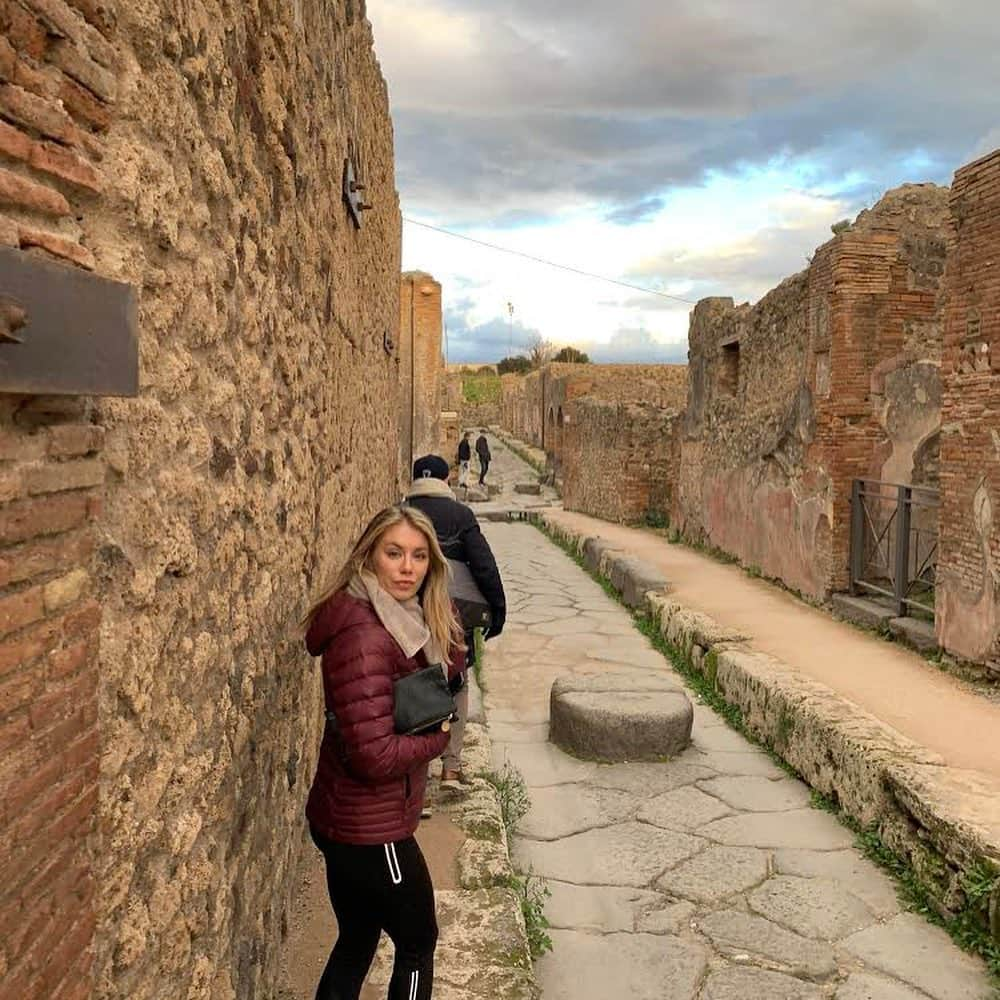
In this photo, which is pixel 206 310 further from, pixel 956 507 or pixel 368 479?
pixel 956 507

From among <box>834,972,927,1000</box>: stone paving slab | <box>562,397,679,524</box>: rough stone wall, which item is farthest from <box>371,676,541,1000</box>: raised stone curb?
<box>562,397,679,524</box>: rough stone wall

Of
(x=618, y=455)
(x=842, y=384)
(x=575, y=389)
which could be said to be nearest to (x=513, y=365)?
(x=575, y=389)

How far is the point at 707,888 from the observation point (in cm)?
374

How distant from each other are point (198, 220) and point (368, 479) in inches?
153

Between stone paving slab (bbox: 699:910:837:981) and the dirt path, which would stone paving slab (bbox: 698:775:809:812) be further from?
stone paving slab (bbox: 699:910:837:981)

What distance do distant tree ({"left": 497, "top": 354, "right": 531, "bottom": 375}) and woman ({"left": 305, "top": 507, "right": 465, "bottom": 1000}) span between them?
179 feet

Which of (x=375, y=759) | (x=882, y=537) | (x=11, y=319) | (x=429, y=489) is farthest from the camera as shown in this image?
(x=882, y=537)

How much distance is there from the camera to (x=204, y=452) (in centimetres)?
175

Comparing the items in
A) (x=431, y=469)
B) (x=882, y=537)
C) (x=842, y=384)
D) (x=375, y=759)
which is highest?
(x=842, y=384)

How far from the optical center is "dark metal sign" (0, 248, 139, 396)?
3.09 ft

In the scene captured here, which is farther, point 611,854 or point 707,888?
point 611,854

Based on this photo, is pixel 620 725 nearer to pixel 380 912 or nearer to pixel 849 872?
pixel 849 872

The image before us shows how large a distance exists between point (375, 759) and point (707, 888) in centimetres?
230

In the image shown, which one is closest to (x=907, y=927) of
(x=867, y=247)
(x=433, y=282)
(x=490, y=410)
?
(x=867, y=247)
